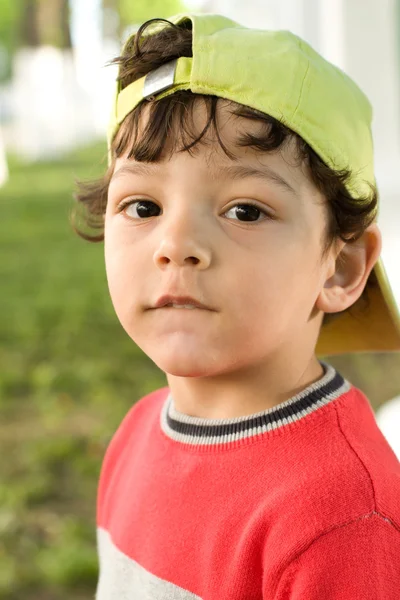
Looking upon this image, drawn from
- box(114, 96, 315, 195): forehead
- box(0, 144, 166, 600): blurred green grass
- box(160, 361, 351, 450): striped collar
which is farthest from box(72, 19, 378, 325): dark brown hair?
box(0, 144, 166, 600): blurred green grass

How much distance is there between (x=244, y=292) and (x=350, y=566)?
474 millimetres

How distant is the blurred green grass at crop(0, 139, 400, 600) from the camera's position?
321 centimetres

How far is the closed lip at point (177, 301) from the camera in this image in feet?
4.89

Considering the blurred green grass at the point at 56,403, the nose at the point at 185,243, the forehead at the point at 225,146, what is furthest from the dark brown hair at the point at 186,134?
the blurred green grass at the point at 56,403

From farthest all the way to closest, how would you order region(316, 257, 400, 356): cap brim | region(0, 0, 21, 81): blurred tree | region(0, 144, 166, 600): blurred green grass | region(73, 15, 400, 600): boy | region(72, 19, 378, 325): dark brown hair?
region(0, 0, 21, 81): blurred tree < region(0, 144, 166, 600): blurred green grass < region(316, 257, 400, 356): cap brim < region(72, 19, 378, 325): dark brown hair < region(73, 15, 400, 600): boy

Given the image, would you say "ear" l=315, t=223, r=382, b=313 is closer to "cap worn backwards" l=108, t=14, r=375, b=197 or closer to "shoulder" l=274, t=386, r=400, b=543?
"cap worn backwards" l=108, t=14, r=375, b=197

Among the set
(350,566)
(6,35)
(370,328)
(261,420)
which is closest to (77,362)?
(370,328)

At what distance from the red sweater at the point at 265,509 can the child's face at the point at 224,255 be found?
15cm

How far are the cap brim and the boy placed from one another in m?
0.12

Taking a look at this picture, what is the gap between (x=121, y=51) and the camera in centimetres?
181

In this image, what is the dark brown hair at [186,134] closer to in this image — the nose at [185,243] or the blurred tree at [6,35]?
the nose at [185,243]

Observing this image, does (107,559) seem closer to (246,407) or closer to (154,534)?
(154,534)

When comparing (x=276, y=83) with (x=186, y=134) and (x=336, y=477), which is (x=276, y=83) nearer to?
(x=186, y=134)

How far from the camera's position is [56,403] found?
15.6ft
